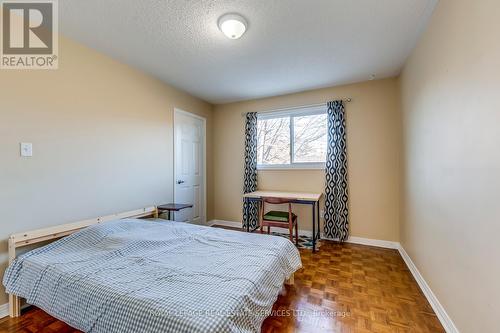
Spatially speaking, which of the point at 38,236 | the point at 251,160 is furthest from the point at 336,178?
the point at 38,236

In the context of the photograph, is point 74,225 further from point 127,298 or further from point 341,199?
point 341,199

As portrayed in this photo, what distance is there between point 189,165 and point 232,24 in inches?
99.7

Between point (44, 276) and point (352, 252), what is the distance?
10.7 ft

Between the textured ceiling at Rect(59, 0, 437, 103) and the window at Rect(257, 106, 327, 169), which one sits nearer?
the textured ceiling at Rect(59, 0, 437, 103)

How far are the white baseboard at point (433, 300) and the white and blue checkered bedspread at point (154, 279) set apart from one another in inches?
43.3

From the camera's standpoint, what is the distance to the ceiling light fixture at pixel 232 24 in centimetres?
187

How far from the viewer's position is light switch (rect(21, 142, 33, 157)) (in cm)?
187

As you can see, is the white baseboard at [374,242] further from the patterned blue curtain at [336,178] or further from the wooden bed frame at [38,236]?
the wooden bed frame at [38,236]

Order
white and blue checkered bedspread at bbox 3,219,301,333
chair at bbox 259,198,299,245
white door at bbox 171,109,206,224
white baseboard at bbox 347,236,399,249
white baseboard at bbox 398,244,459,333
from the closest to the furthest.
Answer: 1. white and blue checkered bedspread at bbox 3,219,301,333
2. white baseboard at bbox 398,244,459,333
3. chair at bbox 259,198,299,245
4. white baseboard at bbox 347,236,399,249
5. white door at bbox 171,109,206,224

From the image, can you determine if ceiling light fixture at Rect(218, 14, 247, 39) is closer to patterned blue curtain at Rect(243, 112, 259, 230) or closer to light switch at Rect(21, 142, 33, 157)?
light switch at Rect(21, 142, 33, 157)

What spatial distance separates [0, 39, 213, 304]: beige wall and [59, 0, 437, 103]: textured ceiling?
0.33 metres

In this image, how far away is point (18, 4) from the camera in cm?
179

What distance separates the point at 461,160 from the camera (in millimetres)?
1421

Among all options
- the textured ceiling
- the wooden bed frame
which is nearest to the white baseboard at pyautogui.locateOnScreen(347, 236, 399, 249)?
the wooden bed frame
